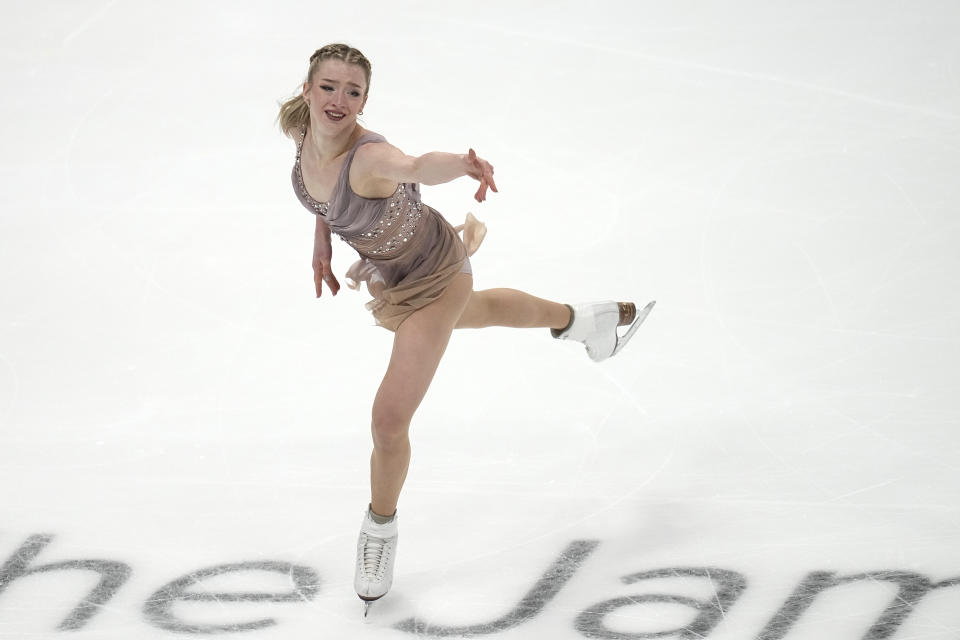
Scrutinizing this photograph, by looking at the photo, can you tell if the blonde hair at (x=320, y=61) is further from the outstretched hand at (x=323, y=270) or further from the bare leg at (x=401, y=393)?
the bare leg at (x=401, y=393)

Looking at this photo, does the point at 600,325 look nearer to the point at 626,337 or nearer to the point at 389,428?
the point at 626,337

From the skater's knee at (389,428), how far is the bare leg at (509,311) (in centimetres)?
63

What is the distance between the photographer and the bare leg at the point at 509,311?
400 cm

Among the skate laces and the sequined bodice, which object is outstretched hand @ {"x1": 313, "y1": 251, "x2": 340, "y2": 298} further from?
the skate laces

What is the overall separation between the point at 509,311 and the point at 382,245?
72 cm

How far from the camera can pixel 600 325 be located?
459 centimetres

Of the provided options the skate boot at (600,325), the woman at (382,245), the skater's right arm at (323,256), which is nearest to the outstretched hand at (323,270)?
the skater's right arm at (323,256)

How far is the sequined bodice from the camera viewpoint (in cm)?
341

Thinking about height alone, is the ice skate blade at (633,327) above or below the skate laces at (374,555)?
above

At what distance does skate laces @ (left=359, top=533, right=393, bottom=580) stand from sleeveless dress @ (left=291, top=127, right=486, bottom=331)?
2.18 feet

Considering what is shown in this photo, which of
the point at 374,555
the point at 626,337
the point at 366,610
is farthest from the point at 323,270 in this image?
the point at 626,337

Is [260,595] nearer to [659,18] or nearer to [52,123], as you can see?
[52,123]

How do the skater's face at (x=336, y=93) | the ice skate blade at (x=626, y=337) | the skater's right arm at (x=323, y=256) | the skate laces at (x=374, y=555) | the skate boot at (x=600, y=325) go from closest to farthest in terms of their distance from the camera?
the skater's face at (x=336, y=93), the skate laces at (x=374, y=555), the skater's right arm at (x=323, y=256), the skate boot at (x=600, y=325), the ice skate blade at (x=626, y=337)

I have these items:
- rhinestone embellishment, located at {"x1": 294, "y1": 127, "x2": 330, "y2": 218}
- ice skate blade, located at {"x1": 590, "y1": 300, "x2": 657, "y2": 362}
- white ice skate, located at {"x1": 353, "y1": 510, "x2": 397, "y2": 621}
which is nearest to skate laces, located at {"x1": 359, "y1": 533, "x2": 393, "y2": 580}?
white ice skate, located at {"x1": 353, "y1": 510, "x2": 397, "y2": 621}
